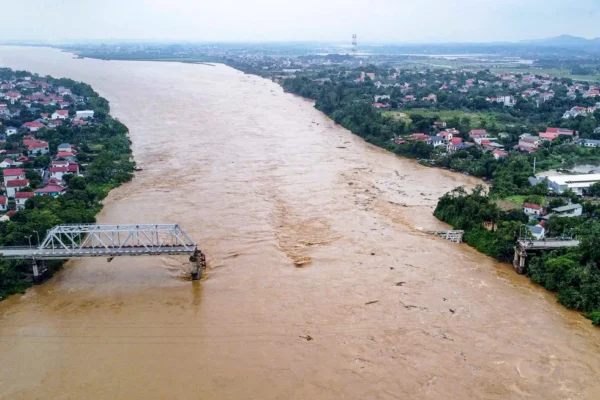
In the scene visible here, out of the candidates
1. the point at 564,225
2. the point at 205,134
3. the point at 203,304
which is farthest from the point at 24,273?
the point at 205,134

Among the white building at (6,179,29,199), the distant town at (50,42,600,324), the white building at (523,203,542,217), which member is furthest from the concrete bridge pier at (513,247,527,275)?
the white building at (6,179,29,199)

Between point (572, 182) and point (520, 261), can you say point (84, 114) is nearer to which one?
point (572, 182)

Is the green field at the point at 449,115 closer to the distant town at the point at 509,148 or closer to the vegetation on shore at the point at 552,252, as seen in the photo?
the distant town at the point at 509,148

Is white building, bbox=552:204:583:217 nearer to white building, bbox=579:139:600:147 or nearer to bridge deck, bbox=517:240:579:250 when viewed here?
bridge deck, bbox=517:240:579:250

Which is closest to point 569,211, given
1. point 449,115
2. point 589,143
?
point 589,143

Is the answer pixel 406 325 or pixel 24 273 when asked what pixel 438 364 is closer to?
pixel 406 325

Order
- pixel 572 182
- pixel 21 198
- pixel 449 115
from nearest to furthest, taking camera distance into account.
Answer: pixel 21 198 < pixel 572 182 < pixel 449 115

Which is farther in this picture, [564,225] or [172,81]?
[172,81]
